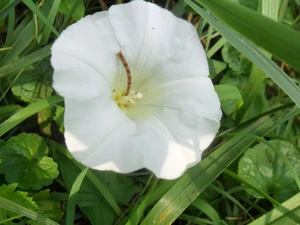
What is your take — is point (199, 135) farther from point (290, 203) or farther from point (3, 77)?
point (3, 77)

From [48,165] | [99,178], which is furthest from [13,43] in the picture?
[99,178]

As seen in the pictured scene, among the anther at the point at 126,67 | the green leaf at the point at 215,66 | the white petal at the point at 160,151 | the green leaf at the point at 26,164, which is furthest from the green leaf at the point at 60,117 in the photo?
the green leaf at the point at 215,66

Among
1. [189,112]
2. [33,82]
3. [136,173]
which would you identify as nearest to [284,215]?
[189,112]

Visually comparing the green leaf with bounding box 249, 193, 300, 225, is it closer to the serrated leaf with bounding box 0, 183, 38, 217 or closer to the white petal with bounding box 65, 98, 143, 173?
the white petal with bounding box 65, 98, 143, 173

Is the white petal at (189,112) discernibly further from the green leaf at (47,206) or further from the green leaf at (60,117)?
the green leaf at (47,206)

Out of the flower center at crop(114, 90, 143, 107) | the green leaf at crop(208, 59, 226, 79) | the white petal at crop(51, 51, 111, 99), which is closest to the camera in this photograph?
the white petal at crop(51, 51, 111, 99)

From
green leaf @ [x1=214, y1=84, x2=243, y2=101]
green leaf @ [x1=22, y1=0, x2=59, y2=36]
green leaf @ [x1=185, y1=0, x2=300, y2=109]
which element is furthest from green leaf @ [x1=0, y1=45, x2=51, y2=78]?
green leaf @ [x1=214, y1=84, x2=243, y2=101]

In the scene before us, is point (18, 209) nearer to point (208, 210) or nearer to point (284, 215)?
point (208, 210)
